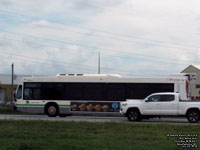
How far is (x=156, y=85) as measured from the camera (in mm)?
26719

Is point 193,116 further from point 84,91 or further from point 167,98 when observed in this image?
point 84,91

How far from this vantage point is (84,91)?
91.4 feet

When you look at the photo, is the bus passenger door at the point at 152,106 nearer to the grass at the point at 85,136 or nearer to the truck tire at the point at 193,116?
the truck tire at the point at 193,116

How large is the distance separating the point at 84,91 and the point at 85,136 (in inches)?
554

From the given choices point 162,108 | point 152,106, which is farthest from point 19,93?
point 162,108

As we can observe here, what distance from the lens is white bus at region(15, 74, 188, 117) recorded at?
26.8 meters

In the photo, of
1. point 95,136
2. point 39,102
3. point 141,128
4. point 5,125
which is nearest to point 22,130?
point 5,125

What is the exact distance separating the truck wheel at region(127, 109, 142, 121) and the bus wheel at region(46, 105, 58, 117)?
6521 millimetres

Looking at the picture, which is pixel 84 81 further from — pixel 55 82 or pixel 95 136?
pixel 95 136

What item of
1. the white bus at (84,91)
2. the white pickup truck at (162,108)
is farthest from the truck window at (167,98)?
the white bus at (84,91)

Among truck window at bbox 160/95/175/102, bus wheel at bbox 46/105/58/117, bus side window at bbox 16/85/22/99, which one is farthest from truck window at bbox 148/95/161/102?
bus side window at bbox 16/85/22/99

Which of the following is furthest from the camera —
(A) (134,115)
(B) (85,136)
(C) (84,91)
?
(C) (84,91)

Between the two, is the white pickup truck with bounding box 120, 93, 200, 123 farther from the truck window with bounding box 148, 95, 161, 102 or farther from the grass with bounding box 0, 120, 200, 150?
the grass with bounding box 0, 120, 200, 150

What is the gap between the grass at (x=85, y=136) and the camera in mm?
11625
